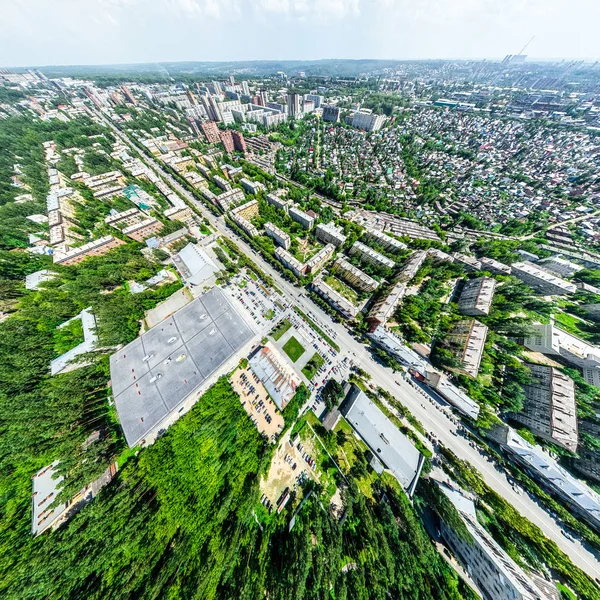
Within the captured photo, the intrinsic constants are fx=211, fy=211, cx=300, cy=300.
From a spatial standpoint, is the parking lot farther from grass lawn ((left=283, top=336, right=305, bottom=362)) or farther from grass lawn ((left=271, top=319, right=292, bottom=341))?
grass lawn ((left=271, top=319, right=292, bottom=341))

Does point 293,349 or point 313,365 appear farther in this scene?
point 293,349

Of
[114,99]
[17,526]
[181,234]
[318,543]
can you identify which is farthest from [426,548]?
[114,99]

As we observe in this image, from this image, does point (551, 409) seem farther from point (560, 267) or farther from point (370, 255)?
point (370, 255)

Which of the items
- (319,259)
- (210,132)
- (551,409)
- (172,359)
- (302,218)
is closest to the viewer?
(551,409)

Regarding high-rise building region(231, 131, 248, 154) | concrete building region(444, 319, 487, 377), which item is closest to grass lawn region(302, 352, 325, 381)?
concrete building region(444, 319, 487, 377)

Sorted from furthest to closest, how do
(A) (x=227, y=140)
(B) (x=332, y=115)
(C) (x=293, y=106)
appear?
(C) (x=293, y=106) < (B) (x=332, y=115) < (A) (x=227, y=140)

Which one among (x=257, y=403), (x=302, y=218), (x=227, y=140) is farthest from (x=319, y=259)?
(x=227, y=140)

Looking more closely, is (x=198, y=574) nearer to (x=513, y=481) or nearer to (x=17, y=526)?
(x=17, y=526)
